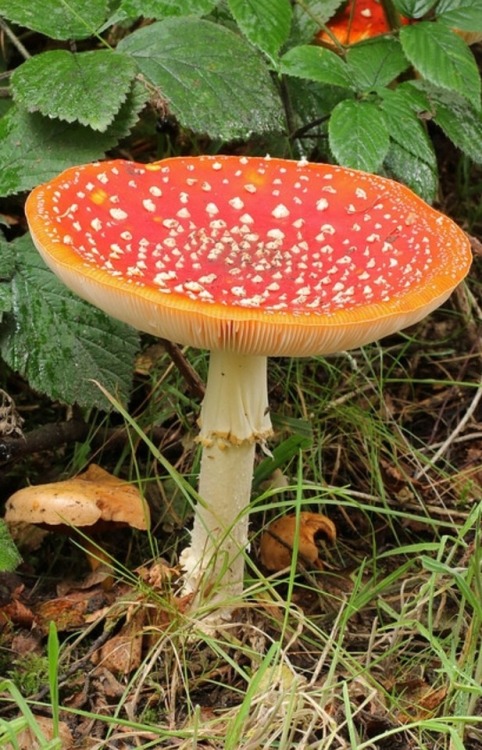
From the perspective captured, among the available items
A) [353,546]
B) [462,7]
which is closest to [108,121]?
[462,7]

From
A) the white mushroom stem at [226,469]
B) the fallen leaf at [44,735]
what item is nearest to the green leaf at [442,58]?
the white mushroom stem at [226,469]

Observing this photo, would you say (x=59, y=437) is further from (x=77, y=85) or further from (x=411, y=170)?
(x=411, y=170)

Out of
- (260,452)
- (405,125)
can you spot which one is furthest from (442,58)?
(260,452)

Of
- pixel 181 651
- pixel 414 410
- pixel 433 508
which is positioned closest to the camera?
pixel 181 651

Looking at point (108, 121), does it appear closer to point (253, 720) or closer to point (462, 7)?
point (462, 7)

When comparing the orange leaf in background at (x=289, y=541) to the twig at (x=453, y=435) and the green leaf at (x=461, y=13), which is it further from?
the green leaf at (x=461, y=13)

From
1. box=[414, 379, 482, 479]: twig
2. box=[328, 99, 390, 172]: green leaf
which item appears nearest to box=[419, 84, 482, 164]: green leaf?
box=[328, 99, 390, 172]: green leaf
